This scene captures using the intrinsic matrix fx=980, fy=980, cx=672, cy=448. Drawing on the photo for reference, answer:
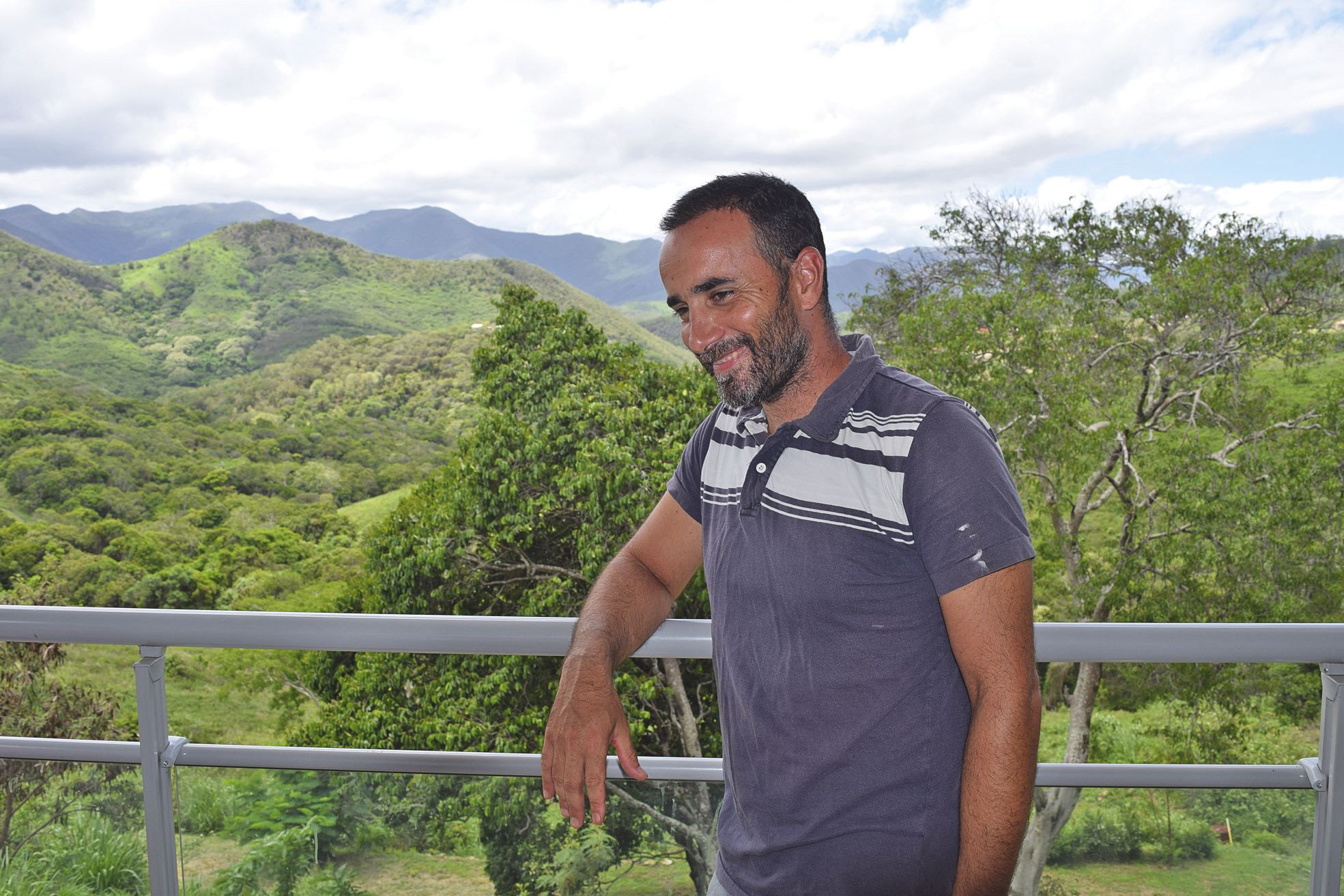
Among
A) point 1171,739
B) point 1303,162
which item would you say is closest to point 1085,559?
point 1171,739

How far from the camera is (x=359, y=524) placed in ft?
76.9

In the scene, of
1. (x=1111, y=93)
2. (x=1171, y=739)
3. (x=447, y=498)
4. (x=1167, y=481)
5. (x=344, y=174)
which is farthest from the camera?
(x=344, y=174)

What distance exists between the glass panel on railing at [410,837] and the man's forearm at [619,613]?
338 millimetres

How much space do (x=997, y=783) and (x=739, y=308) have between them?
1.93ft

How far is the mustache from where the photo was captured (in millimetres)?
1162

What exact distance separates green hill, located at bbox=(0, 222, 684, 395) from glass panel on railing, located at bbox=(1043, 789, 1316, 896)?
32877 millimetres

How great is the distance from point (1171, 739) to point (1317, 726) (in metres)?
9.29

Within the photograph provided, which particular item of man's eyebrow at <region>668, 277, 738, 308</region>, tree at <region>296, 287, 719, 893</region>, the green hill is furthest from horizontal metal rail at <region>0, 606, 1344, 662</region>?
the green hill

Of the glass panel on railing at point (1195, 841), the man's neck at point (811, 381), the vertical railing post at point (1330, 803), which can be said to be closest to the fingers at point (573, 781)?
the man's neck at point (811, 381)

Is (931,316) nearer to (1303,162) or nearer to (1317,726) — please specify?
(1317,726)

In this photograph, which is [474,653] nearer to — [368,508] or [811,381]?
[811,381]

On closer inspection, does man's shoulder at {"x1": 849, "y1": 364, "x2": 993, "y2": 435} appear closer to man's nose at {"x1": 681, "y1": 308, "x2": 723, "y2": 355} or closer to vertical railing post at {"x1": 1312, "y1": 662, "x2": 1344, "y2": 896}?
man's nose at {"x1": 681, "y1": 308, "x2": 723, "y2": 355}

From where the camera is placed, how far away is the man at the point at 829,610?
925 mm

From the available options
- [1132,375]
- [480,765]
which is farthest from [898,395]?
[1132,375]
